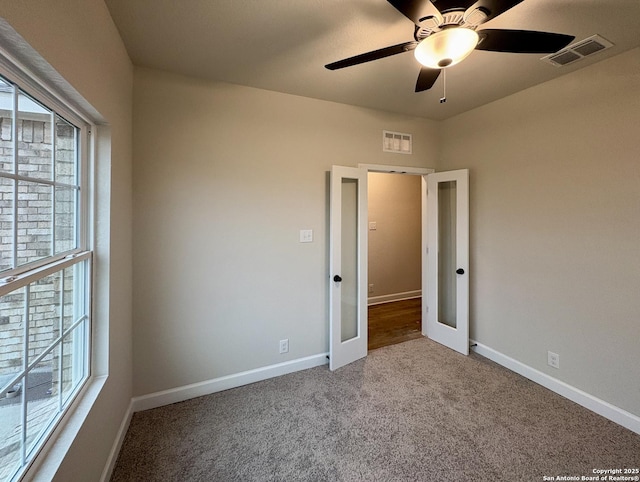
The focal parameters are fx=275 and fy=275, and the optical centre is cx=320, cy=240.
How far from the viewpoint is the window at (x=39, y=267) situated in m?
0.93

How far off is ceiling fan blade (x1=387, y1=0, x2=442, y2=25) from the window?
1451mm

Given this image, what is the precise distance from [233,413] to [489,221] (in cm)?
302

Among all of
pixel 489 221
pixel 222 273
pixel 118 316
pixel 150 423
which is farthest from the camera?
pixel 489 221

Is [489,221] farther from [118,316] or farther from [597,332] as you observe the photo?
[118,316]

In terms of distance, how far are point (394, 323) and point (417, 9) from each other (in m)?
3.59

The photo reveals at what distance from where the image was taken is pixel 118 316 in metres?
1.78

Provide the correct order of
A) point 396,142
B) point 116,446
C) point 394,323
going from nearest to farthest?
point 116,446 → point 396,142 → point 394,323

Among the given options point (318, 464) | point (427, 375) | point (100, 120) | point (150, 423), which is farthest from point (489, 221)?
point (150, 423)

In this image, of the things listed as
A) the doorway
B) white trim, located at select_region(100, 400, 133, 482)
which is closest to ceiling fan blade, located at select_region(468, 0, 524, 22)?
white trim, located at select_region(100, 400, 133, 482)

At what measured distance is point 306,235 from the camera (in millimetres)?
2723

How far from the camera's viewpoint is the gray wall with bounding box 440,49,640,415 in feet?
6.51

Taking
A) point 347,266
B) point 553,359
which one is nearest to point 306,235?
point 347,266

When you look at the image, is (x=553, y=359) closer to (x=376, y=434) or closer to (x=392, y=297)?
(x=376, y=434)

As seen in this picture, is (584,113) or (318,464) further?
(584,113)
